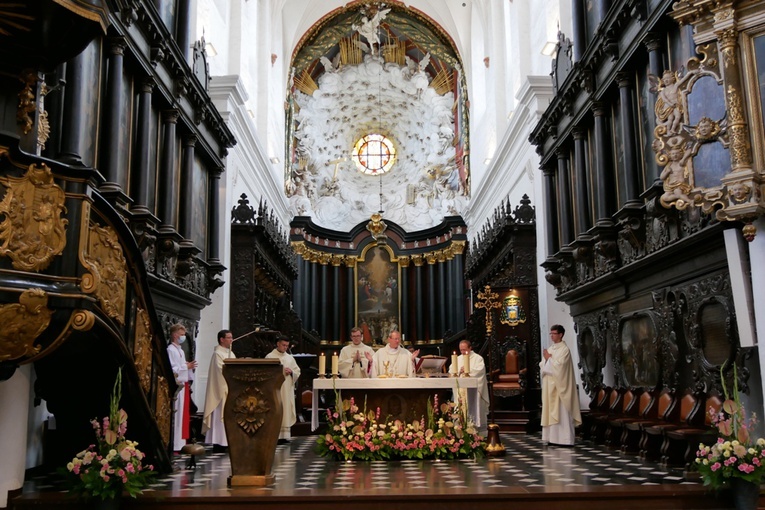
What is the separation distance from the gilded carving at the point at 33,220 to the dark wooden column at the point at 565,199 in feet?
33.7

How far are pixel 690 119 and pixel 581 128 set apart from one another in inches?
230

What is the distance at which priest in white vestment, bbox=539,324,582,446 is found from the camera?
11648 millimetres

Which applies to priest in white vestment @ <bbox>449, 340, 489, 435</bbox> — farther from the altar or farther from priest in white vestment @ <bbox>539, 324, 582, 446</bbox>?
priest in white vestment @ <bbox>539, 324, 582, 446</bbox>

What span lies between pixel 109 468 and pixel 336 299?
2540cm

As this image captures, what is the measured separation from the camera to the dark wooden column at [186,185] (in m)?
13.5

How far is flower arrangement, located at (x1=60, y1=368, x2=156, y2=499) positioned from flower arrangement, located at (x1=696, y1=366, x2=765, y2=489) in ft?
16.0

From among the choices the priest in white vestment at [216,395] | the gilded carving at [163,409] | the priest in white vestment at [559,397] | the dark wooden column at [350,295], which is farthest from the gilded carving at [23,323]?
the dark wooden column at [350,295]

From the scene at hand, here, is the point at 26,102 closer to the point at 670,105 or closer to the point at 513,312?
the point at 670,105

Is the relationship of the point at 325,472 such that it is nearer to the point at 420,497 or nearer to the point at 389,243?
the point at 420,497

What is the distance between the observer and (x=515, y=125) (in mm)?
19078

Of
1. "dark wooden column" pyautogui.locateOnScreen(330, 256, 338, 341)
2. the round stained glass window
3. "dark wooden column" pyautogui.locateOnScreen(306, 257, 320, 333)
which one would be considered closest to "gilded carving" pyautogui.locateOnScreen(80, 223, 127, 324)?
"dark wooden column" pyautogui.locateOnScreen(306, 257, 320, 333)

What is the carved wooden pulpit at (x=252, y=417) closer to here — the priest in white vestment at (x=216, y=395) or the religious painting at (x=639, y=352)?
the priest in white vestment at (x=216, y=395)

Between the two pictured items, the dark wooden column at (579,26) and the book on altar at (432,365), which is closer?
the book on altar at (432,365)

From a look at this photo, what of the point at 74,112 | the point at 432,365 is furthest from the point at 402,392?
the point at 74,112
